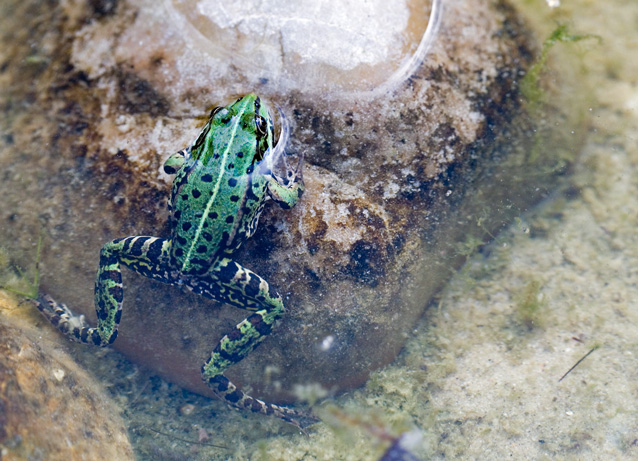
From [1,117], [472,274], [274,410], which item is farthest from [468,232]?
[1,117]

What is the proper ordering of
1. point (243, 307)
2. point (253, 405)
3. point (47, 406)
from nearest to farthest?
point (47, 406)
point (243, 307)
point (253, 405)

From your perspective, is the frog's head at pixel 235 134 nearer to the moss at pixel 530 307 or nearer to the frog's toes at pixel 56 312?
the frog's toes at pixel 56 312

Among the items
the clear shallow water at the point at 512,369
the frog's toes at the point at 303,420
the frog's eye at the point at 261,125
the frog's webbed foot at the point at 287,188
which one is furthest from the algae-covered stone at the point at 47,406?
the frog's eye at the point at 261,125

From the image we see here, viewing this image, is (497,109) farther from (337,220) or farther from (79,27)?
(79,27)

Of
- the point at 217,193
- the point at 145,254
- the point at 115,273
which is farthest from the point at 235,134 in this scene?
the point at 115,273

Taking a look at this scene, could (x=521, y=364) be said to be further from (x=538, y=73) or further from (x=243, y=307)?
(x=538, y=73)

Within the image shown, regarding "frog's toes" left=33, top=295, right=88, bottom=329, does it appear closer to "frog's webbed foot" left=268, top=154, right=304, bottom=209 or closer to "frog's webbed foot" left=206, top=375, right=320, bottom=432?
"frog's webbed foot" left=206, top=375, right=320, bottom=432
